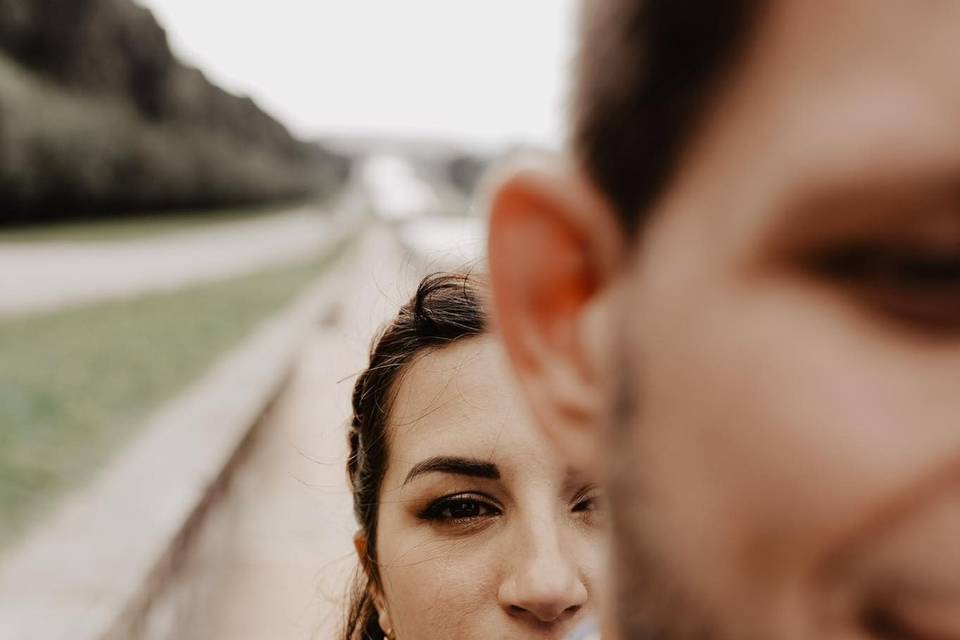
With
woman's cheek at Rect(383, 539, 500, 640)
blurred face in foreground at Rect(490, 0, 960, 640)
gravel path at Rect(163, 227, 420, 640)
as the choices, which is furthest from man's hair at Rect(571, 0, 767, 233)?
gravel path at Rect(163, 227, 420, 640)

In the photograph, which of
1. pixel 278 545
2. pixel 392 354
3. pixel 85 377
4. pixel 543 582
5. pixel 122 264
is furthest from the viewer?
pixel 122 264

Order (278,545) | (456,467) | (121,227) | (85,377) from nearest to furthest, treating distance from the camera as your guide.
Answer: (456,467)
(278,545)
(85,377)
(121,227)

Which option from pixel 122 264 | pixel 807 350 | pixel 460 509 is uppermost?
pixel 122 264

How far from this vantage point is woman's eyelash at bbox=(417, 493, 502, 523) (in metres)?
1.53

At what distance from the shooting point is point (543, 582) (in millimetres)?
1359

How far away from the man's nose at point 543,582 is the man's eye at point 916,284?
779 millimetres

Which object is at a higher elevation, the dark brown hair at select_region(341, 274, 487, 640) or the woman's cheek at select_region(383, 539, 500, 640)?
the dark brown hair at select_region(341, 274, 487, 640)

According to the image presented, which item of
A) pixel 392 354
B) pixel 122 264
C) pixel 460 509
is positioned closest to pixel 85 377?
pixel 392 354

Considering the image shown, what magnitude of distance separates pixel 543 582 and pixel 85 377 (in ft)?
24.1

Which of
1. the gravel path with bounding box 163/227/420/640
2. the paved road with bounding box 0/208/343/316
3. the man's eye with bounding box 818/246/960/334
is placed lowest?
the gravel path with bounding box 163/227/420/640

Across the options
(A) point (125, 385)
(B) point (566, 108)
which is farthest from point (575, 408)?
(A) point (125, 385)

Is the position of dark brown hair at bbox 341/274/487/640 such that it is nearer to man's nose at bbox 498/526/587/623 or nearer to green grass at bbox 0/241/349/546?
man's nose at bbox 498/526/587/623

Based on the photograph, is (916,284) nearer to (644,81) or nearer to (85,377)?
(644,81)

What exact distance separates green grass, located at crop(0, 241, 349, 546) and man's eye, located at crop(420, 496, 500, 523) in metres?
3.68
